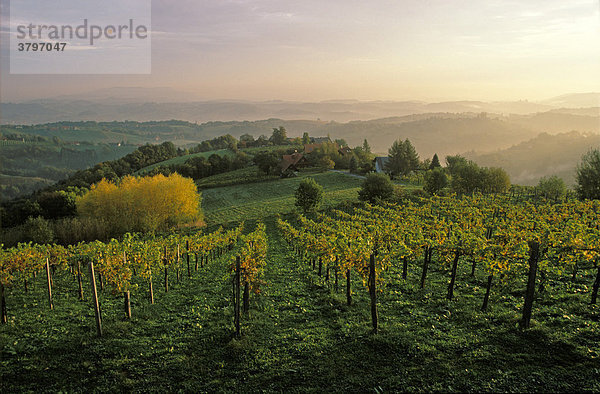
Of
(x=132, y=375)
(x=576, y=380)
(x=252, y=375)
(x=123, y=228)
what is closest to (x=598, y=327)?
(x=576, y=380)

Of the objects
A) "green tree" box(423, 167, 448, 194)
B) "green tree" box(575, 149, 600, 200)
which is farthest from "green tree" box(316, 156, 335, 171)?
"green tree" box(575, 149, 600, 200)

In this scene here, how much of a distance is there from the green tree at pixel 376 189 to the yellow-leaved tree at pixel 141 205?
1303 inches

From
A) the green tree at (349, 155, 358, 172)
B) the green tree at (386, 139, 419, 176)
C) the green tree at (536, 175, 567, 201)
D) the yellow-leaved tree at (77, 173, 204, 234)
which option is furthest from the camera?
the green tree at (349, 155, 358, 172)

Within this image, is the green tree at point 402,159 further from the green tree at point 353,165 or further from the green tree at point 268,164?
the green tree at point 268,164

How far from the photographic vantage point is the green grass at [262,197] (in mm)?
59250

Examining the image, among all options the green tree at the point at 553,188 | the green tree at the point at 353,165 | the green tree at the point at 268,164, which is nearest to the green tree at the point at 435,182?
the green tree at the point at 553,188

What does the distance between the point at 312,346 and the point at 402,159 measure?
9389 centimetres

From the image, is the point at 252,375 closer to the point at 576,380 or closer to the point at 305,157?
the point at 576,380

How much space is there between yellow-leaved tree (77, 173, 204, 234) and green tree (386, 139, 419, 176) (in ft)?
223

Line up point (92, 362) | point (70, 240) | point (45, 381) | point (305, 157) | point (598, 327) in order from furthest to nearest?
point (305, 157)
point (70, 240)
point (598, 327)
point (92, 362)
point (45, 381)

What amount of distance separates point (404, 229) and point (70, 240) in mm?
54387

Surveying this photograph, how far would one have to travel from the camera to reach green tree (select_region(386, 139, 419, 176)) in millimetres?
96688

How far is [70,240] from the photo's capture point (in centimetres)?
4916

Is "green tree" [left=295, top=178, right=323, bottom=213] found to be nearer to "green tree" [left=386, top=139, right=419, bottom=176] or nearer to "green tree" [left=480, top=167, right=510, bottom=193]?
"green tree" [left=480, top=167, right=510, bottom=193]
